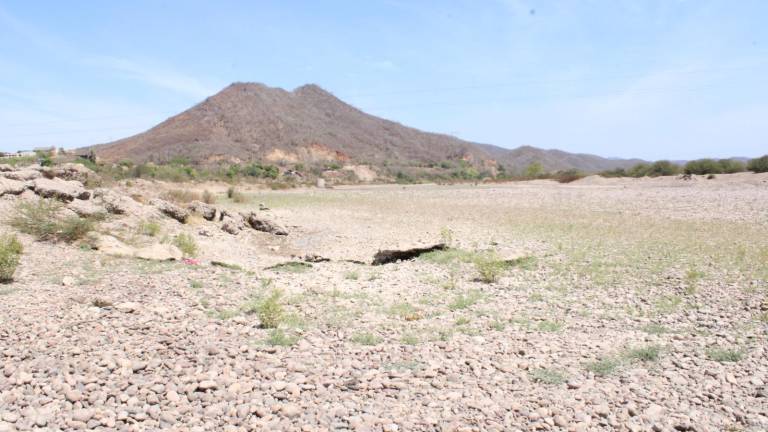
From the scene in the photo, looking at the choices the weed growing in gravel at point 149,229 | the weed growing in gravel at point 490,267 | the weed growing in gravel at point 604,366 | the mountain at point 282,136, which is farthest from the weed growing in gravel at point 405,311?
the mountain at point 282,136

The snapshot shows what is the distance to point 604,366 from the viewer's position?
5.14 metres

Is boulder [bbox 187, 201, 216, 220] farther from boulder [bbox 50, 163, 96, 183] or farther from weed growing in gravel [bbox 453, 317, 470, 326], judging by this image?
weed growing in gravel [bbox 453, 317, 470, 326]

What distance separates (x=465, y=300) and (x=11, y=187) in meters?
11.8

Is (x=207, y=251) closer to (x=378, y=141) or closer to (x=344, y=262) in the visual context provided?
(x=344, y=262)

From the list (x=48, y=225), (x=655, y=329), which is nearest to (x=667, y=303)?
(x=655, y=329)

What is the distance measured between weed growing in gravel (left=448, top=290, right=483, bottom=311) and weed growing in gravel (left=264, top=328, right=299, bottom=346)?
2481 millimetres

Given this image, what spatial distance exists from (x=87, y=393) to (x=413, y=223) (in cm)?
1526

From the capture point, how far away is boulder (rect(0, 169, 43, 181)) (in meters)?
14.6

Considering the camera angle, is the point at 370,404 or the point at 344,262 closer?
the point at 370,404

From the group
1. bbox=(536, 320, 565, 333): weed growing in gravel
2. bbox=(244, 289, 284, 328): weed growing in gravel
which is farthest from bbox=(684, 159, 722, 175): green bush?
bbox=(244, 289, 284, 328): weed growing in gravel

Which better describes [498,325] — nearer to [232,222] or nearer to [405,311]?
[405,311]

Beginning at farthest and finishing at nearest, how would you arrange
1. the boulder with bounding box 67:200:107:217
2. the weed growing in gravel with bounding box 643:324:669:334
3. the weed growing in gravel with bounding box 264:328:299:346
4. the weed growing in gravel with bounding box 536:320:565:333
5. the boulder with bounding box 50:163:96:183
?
the boulder with bounding box 50:163:96:183 → the boulder with bounding box 67:200:107:217 → the weed growing in gravel with bounding box 536:320:565:333 → the weed growing in gravel with bounding box 643:324:669:334 → the weed growing in gravel with bounding box 264:328:299:346

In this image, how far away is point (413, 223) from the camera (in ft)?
62.9

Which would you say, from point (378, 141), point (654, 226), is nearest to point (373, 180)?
point (378, 141)
